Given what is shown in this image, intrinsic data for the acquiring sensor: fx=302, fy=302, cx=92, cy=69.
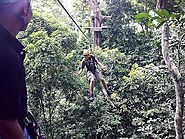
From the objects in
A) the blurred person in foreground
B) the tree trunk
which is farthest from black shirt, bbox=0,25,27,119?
the tree trunk

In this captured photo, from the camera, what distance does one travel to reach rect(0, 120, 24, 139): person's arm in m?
0.57

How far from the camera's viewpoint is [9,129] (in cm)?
58

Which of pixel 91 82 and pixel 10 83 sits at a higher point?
pixel 10 83

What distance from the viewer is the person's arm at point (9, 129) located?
570 mm

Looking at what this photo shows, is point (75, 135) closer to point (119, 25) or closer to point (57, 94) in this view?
point (57, 94)

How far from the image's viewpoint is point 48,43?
5090 millimetres

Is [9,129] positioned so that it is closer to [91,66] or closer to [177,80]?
[177,80]

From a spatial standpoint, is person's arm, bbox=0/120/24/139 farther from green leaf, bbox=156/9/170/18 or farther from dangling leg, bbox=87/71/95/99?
dangling leg, bbox=87/71/95/99

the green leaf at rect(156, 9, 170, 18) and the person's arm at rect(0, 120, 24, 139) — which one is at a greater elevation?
the green leaf at rect(156, 9, 170, 18)

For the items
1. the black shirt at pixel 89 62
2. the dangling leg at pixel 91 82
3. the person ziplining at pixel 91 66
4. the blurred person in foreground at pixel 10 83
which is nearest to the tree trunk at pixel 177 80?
the person ziplining at pixel 91 66

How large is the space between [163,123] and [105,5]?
490 cm

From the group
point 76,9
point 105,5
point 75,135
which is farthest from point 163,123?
point 76,9

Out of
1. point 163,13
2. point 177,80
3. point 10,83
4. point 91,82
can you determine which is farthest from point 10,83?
point 91,82

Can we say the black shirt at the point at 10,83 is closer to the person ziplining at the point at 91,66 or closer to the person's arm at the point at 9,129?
the person's arm at the point at 9,129
